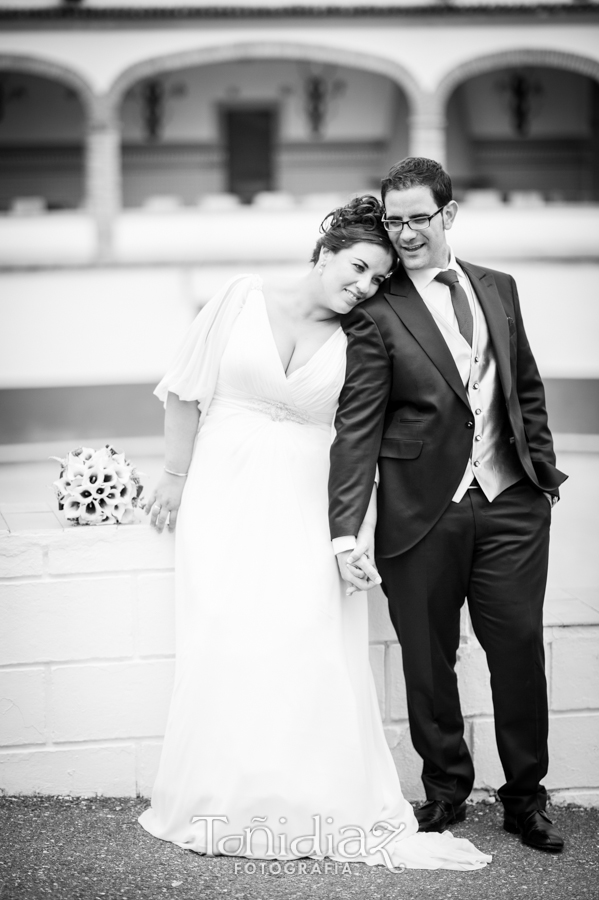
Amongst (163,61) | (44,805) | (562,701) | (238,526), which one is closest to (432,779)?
(562,701)

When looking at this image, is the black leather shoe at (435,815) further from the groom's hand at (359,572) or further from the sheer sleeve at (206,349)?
the sheer sleeve at (206,349)

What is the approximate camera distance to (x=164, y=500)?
2.93 m

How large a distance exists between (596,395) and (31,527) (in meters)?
10.5

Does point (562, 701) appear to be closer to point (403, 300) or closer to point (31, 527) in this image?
point (403, 300)

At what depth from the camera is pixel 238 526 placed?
2775mm

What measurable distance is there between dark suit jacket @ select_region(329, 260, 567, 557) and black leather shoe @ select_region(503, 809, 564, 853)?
0.82 m

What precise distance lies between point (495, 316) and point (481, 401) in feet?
0.77

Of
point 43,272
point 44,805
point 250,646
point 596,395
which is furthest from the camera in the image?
point 43,272

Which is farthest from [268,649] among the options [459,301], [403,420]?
[459,301]

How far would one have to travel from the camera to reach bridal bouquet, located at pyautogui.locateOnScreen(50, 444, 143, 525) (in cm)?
302

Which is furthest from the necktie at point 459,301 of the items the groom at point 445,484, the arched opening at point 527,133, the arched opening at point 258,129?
the arched opening at point 527,133

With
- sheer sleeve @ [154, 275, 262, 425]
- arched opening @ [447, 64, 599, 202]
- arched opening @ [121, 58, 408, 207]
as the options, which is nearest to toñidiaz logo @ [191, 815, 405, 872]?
sheer sleeve @ [154, 275, 262, 425]

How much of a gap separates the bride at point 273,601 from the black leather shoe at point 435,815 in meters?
0.06

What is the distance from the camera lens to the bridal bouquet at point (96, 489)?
9.89ft
